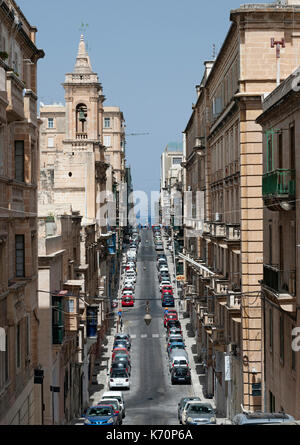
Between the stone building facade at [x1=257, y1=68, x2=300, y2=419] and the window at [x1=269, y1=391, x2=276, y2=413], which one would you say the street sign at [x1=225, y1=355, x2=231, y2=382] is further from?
the window at [x1=269, y1=391, x2=276, y2=413]

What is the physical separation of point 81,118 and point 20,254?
134ft

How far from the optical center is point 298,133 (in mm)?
22656

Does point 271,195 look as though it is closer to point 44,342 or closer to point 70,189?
point 44,342

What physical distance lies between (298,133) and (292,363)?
720 centimetres

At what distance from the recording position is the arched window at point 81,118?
6556 cm

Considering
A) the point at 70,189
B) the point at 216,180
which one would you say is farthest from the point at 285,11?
the point at 70,189

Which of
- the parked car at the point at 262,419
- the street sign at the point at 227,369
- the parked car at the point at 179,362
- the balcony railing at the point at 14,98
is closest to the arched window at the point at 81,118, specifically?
the parked car at the point at 179,362

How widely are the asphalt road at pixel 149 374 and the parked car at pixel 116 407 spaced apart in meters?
1.78

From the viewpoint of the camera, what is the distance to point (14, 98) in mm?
22750

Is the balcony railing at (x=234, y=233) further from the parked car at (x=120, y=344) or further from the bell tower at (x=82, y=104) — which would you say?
the bell tower at (x=82, y=104)

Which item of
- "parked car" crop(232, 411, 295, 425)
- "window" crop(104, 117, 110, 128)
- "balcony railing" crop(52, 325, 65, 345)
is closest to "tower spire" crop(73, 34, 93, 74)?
"balcony railing" crop(52, 325, 65, 345)

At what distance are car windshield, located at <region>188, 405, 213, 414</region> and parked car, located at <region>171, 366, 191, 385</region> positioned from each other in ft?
48.3

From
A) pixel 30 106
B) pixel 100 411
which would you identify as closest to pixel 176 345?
pixel 100 411
